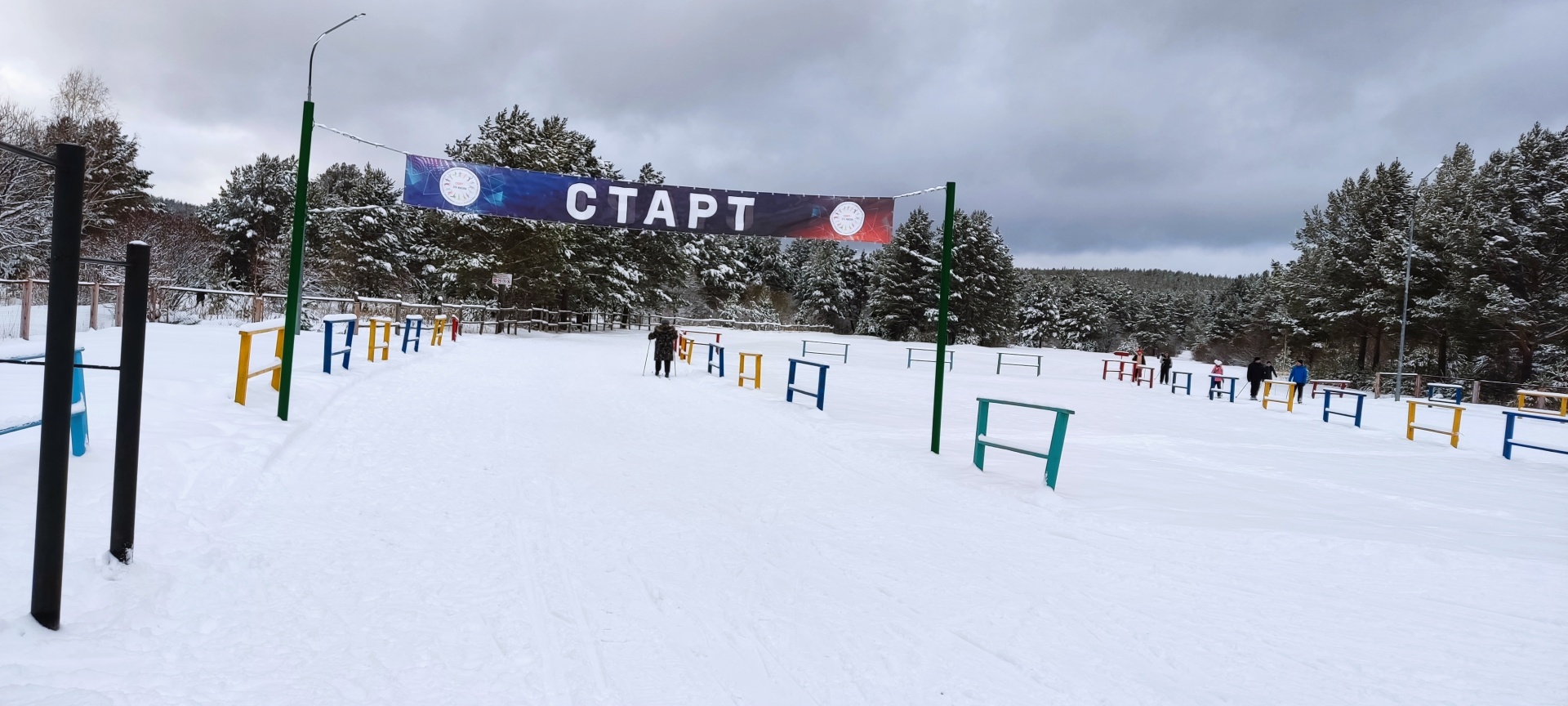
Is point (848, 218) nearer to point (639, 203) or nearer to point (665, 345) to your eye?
point (639, 203)

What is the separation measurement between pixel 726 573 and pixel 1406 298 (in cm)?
2889

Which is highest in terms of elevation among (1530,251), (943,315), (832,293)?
(1530,251)

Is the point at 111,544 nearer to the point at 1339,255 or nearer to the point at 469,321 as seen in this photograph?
the point at 469,321

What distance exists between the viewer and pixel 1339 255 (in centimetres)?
4238

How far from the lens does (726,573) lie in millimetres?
4547

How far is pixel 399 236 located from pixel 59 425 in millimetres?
57904

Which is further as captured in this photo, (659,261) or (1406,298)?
(659,261)

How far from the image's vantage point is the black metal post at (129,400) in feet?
10.9

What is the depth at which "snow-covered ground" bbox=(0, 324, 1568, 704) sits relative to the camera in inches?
126

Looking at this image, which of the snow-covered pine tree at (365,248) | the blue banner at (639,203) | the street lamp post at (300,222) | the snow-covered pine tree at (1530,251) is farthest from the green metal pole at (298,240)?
the snow-covered pine tree at (365,248)

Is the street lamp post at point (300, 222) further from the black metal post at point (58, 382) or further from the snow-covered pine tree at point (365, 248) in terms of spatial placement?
the snow-covered pine tree at point (365, 248)

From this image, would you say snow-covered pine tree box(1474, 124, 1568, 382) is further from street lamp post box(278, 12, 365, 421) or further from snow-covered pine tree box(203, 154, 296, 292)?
snow-covered pine tree box(203, 154, 296, 292)

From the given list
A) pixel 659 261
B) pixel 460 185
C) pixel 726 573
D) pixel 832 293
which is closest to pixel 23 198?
pixel 460 185

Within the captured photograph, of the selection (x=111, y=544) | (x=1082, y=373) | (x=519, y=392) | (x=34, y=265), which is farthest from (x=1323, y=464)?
(x=34, y=265)
